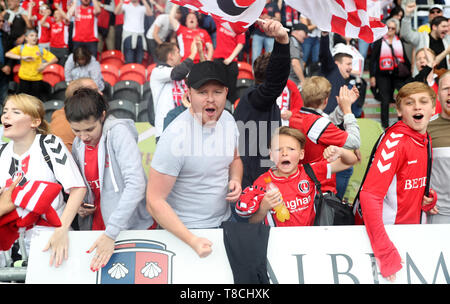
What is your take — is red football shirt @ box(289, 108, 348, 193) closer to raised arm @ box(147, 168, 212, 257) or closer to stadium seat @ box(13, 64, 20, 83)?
raised arm @ box(147, 168, 212, 257)

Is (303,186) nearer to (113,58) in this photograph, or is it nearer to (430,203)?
(430,203)

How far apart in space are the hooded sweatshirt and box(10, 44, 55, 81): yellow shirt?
23.2 ft

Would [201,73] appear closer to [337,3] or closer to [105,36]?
[337,3]

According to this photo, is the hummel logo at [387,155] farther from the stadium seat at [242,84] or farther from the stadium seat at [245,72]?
the stadium seat at [245,72]

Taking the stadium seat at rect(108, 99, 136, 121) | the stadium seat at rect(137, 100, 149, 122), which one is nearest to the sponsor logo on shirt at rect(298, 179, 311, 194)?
the stadium seat at rect(108, 99, 136, 121)

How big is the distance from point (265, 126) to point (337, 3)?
4.37 feet

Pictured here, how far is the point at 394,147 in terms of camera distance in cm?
273

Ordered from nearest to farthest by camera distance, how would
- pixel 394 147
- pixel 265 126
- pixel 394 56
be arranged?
pixel 394 147, pixel 265 126, pixel 394 56

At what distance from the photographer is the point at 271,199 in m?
2.65

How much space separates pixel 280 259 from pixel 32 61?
7.22m

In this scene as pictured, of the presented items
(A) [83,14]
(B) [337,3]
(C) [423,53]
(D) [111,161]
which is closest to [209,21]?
(A) [83,14]

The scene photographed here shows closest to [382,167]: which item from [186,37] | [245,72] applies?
[245,72]

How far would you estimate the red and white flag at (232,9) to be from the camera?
321 cm

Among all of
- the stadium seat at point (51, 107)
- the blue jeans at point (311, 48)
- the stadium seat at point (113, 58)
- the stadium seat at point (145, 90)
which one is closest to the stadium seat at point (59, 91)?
the stadium seat at point (51, 107)
